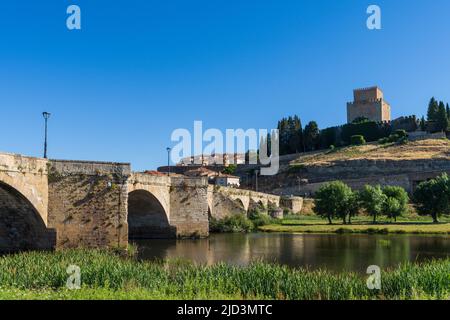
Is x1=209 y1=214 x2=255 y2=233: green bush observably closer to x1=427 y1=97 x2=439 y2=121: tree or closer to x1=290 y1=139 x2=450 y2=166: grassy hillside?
x1=290 y1=139 x2=450 y2=166: grassy hillside

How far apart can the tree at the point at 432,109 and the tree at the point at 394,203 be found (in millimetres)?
58368

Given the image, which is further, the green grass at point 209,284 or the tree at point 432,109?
the tree at point 432,109

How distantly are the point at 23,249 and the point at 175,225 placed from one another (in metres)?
14.2

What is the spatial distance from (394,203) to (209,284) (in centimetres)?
4013

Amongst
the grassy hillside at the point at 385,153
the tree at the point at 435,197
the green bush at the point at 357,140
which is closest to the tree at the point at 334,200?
the tree at the point at 435,197

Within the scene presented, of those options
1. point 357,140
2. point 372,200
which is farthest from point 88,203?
point 357,140

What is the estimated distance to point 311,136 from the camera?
377 feet

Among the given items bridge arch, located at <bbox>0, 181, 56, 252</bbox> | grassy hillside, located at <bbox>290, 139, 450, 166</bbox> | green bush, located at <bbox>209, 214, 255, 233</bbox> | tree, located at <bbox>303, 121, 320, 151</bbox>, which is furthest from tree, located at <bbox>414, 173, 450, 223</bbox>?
tree, located at <bbox>303, 121, 320, 151</bbox>

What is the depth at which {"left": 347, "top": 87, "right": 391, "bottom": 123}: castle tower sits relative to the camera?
126188mm

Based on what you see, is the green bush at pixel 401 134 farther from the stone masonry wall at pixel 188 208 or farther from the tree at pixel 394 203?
the stone masonry wall at pixel 188 208

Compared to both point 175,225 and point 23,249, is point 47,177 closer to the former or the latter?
point 23,249

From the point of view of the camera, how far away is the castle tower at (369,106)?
414ft

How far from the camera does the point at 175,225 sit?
124 ft

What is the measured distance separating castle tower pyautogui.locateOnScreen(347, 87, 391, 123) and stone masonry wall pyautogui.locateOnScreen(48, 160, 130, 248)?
108449mm
